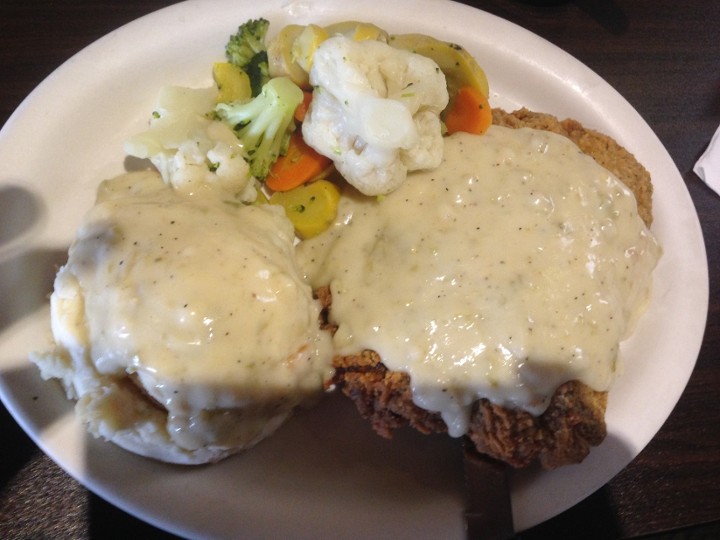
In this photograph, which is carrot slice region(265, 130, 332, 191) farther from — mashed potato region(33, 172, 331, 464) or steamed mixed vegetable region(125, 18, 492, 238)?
mashed potato region(33, 172, 331, 464)

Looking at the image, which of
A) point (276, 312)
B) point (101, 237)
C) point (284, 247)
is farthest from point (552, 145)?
point (101, 237)

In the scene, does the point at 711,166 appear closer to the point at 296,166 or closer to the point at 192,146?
the point at 296,166

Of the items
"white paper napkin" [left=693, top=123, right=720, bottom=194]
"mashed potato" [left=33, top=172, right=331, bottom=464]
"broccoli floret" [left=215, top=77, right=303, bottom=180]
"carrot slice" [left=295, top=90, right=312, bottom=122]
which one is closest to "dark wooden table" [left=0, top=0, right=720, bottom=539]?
"white paper napkin" [left=693, top=123, right=720, bottom=194]

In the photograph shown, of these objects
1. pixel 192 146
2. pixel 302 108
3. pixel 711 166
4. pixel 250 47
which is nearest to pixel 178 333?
pixel 192 146

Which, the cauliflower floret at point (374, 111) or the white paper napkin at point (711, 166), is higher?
the cauliflower floret at point (374, 111)

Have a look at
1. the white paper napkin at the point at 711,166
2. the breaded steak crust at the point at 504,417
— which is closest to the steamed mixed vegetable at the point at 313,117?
the breaded steak crust at the point at 504,417

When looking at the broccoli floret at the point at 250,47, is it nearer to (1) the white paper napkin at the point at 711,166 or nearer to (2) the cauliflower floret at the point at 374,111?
(2) the cauliflower floret at the point at 374,111
